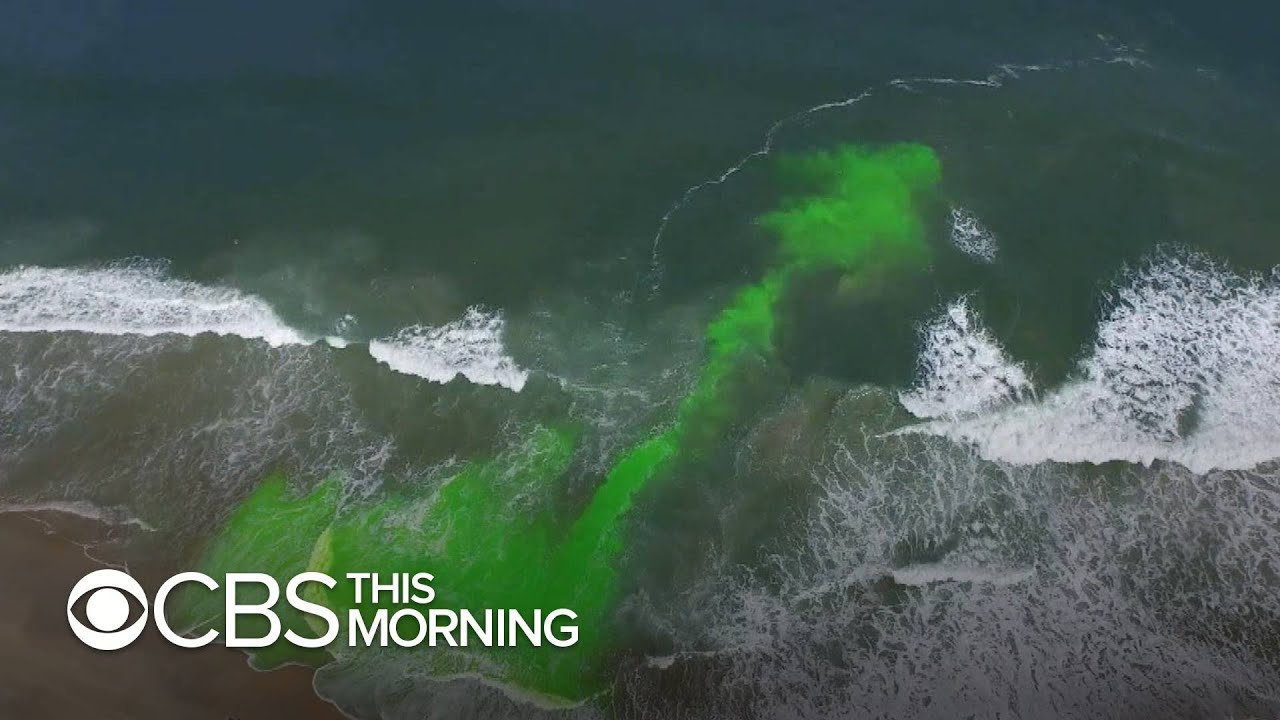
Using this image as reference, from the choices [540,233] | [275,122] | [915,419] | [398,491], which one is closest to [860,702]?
[915,419]

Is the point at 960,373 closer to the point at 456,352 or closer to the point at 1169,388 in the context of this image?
the point at 1169,388

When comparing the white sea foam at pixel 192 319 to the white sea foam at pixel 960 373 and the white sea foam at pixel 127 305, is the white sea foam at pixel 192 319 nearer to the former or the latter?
the white sea foam at pixel 127 305

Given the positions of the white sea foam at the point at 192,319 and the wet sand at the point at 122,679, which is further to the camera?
the white sea foam at the point at 192,319

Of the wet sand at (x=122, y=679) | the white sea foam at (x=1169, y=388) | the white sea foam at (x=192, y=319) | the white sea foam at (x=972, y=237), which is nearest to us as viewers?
the wet sand at (x=122, y=679)

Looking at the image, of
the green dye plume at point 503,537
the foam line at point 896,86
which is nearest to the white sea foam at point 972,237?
the foam line at point 896,86

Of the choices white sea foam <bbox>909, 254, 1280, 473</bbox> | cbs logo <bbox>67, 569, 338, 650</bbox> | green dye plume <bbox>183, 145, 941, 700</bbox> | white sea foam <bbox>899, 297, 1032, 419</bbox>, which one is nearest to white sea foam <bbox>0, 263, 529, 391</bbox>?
green dye plume <bbox>183, 145, 941, 700</bbox>

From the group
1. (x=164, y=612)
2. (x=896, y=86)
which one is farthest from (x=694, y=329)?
(x=164, y=612)
